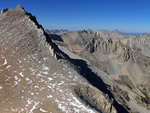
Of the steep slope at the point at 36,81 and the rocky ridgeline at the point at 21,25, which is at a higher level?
the rocky ridgeline at the point at 21,25

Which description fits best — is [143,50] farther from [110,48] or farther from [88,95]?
[88,95]

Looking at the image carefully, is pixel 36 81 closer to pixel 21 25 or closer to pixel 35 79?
pixel 35 79

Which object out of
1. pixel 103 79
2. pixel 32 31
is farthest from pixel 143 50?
pixel 32 31

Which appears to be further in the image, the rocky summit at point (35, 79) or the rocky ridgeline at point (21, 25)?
the rocky ridgeline at point (21, 25)

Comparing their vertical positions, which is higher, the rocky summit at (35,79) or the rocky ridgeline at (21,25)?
the rocky ridgeline at (21,25)

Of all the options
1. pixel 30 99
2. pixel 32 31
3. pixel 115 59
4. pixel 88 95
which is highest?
pixel 32 31

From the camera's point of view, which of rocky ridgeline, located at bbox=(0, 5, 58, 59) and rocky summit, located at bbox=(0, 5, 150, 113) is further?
rocky ridgeline, located at bbox=(0, 5, 58, 59)

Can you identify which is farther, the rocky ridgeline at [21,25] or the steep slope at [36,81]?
the rocky ridgeline at [21,25]

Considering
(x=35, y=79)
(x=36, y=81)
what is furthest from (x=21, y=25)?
(x=36, y=81)
